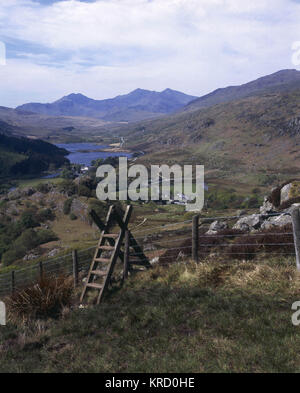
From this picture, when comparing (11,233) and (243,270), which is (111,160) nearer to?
(11,233)

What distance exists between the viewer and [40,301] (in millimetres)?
7926

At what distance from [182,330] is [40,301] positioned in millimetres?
3610

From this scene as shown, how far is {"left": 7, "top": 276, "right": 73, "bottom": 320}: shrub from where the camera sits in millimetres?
7852

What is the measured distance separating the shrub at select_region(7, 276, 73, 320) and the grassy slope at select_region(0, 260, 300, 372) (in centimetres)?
49

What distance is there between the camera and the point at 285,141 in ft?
596

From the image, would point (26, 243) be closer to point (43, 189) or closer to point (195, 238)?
point (43, 189)

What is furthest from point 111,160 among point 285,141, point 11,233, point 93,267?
point 93,267

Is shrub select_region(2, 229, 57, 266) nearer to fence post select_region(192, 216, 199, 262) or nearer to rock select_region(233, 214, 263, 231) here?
rock select_region(233, 214, 263, 231)

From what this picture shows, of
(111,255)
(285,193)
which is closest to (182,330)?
(111,255)

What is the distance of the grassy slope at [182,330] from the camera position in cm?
489

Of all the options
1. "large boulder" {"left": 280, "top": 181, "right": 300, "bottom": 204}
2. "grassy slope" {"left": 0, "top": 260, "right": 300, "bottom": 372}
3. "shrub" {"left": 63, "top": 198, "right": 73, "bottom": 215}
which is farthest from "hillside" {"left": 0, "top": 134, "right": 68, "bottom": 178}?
"grassy slope" {"left": 0, "top": 260, "right": 300, "bottom": 372}

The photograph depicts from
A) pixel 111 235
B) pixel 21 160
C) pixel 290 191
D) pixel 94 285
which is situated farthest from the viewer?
pixel 21 160

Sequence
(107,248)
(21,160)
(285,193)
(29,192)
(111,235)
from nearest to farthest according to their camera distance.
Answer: (107,248), (111,235), (285,193), (29,192), (21,160)

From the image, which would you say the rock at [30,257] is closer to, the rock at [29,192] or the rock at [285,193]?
the rock at [285,193]
